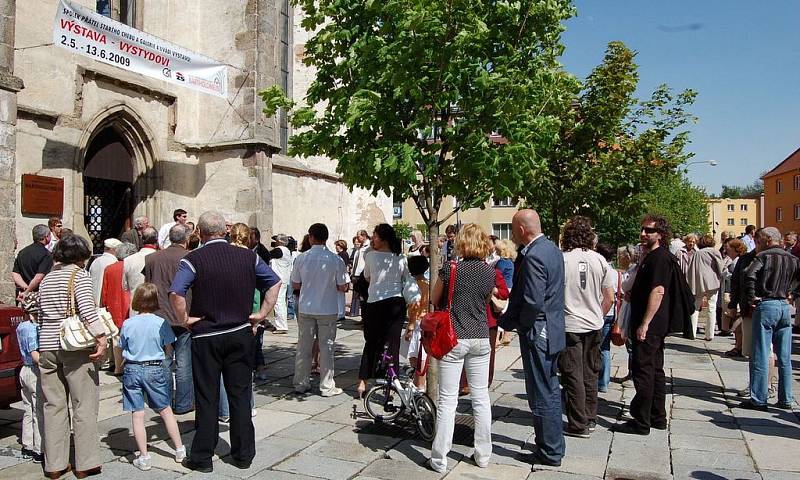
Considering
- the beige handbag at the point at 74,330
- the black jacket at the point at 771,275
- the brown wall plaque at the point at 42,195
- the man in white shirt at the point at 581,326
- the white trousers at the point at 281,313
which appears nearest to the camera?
the beige handbag at the point at 74,330

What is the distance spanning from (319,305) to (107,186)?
7903 mm

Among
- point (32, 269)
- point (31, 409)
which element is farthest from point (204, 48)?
point (31, 409)

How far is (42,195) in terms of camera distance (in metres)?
10.6

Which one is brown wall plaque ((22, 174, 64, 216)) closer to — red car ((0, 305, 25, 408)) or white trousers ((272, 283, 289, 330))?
white trousers ((272, 283, 289, 330))

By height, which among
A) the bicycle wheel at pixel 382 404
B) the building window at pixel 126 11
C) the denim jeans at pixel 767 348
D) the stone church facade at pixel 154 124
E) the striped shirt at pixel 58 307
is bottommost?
the bicycle wheel at pixel 382 404

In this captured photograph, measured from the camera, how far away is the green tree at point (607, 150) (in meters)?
→ 13.4

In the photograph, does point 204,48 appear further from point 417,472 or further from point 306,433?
point 417,472

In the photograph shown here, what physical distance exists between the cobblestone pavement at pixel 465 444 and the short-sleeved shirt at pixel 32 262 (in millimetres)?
1701

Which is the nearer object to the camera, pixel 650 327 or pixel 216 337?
pixel 216 337

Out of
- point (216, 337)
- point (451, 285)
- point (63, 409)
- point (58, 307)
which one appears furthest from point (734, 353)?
point (58, 307)

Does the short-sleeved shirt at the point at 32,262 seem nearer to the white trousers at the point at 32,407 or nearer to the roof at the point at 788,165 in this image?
the white trousers at the point at 32,407

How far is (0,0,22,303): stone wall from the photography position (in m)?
8.98

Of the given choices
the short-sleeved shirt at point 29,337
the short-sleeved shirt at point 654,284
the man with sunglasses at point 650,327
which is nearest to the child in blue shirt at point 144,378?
the short-sleeved shirt at point 29,337

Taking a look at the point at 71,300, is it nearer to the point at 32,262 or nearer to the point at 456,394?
the point at 456,394
